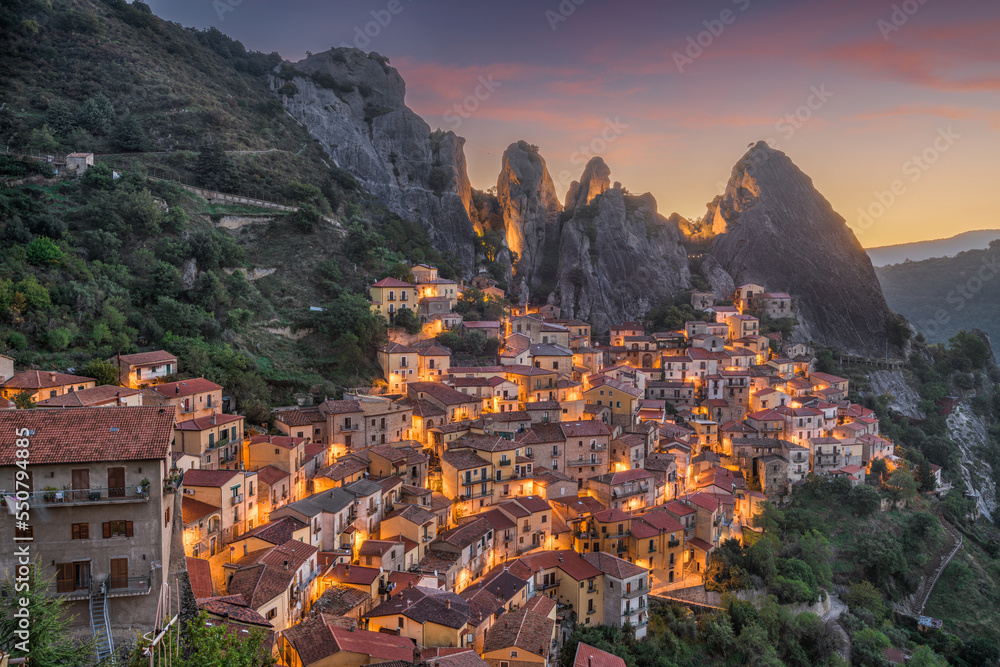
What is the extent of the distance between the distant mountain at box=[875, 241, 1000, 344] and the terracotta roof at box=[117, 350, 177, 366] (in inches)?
4095

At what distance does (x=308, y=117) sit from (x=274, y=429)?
6041cm

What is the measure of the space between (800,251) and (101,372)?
85523 millimetres

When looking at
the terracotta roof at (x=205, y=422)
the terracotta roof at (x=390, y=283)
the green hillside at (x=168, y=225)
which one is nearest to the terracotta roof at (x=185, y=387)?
the terracotta roof at (x=205, y=422)

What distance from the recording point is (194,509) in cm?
2338

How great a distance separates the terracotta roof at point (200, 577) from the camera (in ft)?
64.6

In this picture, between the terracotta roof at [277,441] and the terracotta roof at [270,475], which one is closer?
the terracotta roof at [270,475]

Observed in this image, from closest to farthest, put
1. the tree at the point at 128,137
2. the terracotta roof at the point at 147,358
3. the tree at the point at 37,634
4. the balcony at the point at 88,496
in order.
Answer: the tree at the point at 37,634 → the balcony at the point at 88,496 → the terracotta roof at the point at 147,358 → the tree at the point at 128,137

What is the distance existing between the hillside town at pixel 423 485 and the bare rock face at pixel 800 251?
89.1 ft

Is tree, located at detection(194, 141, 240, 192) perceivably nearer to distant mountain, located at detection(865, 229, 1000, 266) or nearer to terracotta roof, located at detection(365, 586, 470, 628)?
terracotta roof, located at detection(365, 586, 470, 628)

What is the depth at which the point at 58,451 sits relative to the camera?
46.2ft

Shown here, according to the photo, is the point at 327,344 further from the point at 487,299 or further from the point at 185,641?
the point at 185,641

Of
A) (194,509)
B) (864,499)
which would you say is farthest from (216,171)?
(864,499)

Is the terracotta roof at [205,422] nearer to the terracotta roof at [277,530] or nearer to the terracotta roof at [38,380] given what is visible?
the terracotta roof at [38,380]

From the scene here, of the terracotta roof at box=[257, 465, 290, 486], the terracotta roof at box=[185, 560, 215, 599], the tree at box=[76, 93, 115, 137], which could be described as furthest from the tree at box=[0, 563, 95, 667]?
the tree at box=[76, 93, 115, 137]
